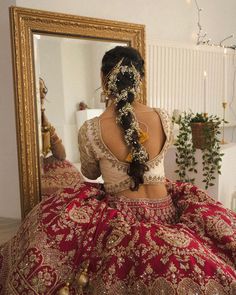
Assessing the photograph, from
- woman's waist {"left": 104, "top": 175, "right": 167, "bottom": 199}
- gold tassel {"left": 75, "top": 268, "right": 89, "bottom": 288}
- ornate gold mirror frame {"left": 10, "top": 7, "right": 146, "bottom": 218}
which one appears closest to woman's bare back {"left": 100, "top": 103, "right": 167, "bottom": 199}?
woman's waist {"left": 104, "top": 175, "right": 167, "bottom": 199}

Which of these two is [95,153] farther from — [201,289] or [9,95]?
[9,95]

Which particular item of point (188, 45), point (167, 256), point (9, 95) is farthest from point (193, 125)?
point (167, 256)

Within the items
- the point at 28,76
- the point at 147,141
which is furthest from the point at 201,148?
the point at 28,76

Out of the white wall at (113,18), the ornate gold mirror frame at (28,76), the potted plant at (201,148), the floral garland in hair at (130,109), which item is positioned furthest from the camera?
the potted plant at (201,148)

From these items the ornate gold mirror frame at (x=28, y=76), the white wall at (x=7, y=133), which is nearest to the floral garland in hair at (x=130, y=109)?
the ornate gold mirror frame at (x=28, y=76)

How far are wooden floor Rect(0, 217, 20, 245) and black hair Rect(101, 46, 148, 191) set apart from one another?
93 cm

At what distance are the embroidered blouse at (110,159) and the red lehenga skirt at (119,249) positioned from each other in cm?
7

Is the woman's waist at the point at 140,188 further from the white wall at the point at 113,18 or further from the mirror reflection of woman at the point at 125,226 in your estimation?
the white wall at the point at 113,18

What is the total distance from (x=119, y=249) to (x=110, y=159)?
0.38m

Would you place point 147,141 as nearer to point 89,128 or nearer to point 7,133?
point 89,128

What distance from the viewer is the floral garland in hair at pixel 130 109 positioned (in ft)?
4.36

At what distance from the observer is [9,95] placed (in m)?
1.94

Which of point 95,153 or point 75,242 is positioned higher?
point 95,153

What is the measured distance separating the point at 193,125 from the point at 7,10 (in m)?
1.28
